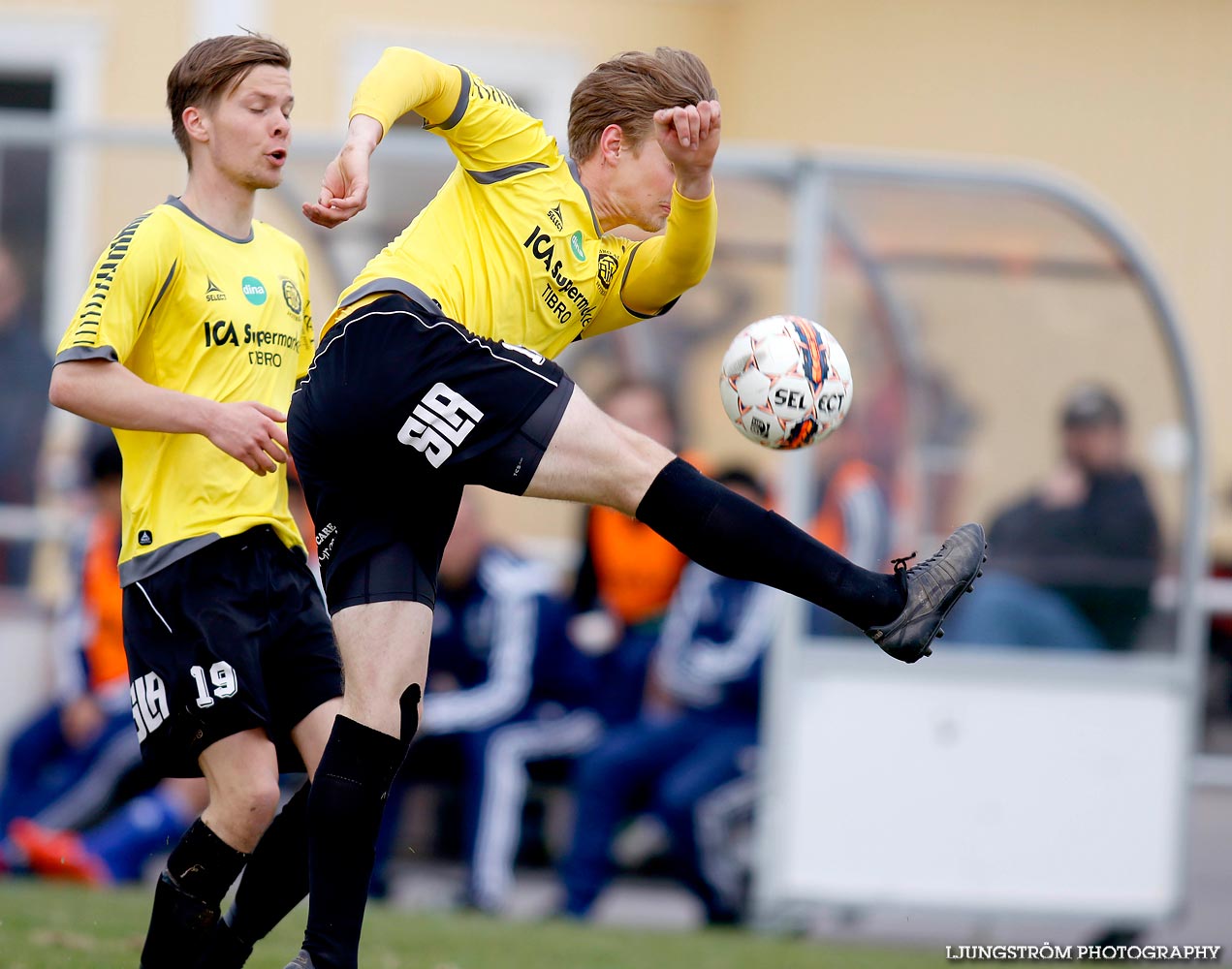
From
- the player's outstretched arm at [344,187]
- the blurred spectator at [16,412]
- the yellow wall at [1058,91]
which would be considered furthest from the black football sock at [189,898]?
the yellow wall at [1058,91]

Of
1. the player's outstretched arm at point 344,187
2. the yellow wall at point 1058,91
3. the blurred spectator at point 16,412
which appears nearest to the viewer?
the player's outstretched arm at point 344,187

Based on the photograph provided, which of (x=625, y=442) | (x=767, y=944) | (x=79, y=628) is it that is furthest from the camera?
(x=79, y=628)

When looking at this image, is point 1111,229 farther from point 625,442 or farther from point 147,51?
point 147,51

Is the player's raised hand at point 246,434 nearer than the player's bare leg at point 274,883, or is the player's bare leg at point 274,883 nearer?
the player's raised hand at point 246,434

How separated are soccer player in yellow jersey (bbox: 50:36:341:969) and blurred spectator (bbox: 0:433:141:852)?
389 cm

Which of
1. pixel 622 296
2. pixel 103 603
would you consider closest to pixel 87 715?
pixel 103 603

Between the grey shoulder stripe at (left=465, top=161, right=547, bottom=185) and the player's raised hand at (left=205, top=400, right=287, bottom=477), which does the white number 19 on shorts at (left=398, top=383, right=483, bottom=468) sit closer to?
the player's raised hand at (left=205, top=400, right=287, bottom=477)

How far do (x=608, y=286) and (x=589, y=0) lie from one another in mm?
9460

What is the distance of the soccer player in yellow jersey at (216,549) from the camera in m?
4.00

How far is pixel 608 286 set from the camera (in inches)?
164

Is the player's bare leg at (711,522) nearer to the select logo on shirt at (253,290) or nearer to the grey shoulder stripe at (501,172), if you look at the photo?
the grey shoulder stripe at (501,172)

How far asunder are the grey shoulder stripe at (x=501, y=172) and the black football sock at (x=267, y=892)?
157 cm

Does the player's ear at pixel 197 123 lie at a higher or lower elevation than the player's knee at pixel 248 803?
higher

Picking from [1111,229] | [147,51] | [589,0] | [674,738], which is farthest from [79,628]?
[589,0]
